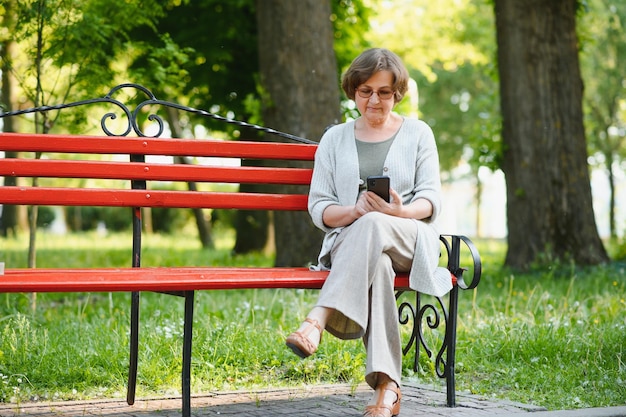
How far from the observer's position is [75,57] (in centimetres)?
680

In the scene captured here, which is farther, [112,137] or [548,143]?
[548,143]

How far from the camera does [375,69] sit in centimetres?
401

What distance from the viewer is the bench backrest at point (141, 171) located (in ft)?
13.2

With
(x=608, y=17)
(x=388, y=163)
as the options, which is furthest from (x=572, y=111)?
(x=608, y=17)

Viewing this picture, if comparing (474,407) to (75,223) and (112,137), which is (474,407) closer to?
(112,137)

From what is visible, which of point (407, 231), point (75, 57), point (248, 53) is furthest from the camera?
point (248, 53)

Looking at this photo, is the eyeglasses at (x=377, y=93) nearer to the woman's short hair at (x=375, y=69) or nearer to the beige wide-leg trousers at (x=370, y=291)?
the woman's short hair at (x=375, y=69)

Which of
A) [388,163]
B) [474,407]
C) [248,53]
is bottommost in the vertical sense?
[474,407]

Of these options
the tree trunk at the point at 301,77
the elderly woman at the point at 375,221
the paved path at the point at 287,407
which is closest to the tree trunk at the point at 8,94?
the tree trunk at the point at 301,77

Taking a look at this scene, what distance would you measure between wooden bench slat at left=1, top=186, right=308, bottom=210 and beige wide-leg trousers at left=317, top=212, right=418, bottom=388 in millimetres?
724

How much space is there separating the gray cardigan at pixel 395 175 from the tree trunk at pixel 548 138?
5.54 metres

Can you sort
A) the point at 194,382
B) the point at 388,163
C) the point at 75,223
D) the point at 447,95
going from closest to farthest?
the point at 388,163, the point at 194,382, the point at 447,95, the point at 75,223

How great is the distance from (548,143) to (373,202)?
6.07m

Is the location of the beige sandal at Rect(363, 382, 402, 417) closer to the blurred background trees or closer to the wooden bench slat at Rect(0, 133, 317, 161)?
the wooden bench slat at Rect(0, 133, 317, 161)
